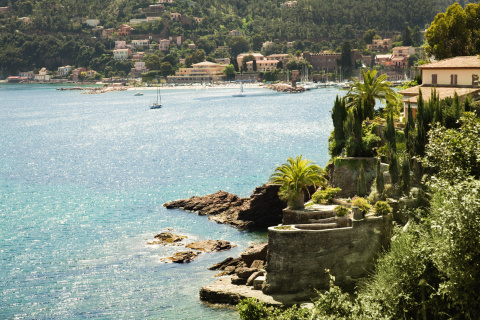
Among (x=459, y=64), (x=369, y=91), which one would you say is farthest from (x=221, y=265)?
(x=459, y=64)

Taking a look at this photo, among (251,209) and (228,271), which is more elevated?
(251,209)

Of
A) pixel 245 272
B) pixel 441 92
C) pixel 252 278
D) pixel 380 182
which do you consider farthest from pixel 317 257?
pixel 441 92

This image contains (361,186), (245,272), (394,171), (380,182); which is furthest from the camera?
(361,186)

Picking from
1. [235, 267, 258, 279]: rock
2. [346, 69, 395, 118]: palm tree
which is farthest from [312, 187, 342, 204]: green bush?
[346, 69, 395, 118]: palm tree

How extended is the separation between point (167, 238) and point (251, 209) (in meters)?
7.41

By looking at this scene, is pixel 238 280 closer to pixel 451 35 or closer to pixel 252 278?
pixel 252 278

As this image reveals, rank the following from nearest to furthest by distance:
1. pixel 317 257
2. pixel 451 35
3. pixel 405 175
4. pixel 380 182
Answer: pixel 317 257 → pixel 405 175 → pixel 380 182 → pixel 451 35

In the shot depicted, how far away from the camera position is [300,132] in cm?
10988

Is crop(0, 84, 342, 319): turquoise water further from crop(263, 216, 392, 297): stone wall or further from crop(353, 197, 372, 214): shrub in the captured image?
crop(353, 197, 372, 214): shrub

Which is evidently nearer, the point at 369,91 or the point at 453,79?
the point at 369,91

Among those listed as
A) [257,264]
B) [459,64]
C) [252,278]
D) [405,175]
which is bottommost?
[252,278]

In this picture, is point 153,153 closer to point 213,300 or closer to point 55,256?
point 55,256

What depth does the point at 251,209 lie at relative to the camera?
51969 mm

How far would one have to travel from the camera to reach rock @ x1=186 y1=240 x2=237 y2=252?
4503cm
